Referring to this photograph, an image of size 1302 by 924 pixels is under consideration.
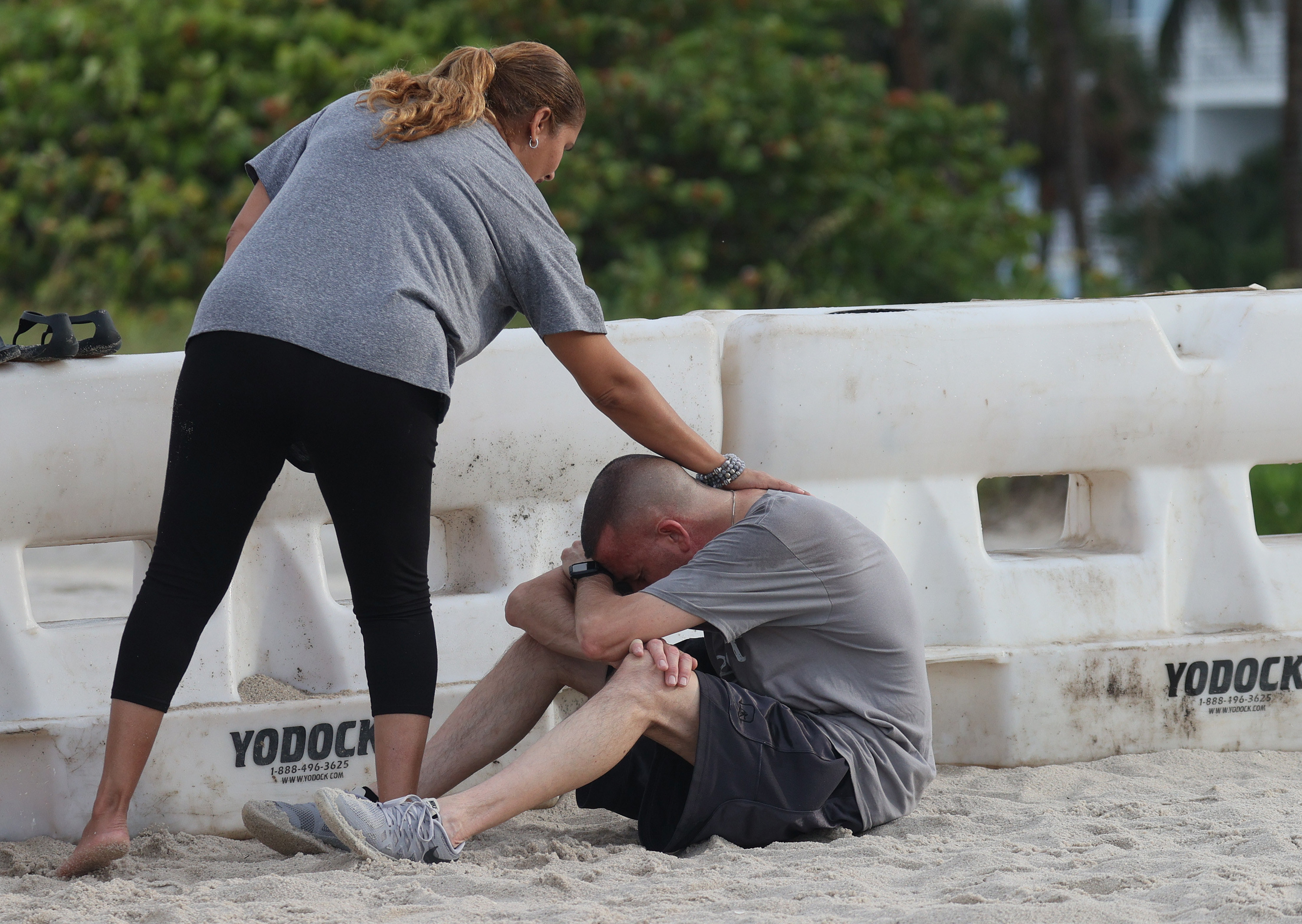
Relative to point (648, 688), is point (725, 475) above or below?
above

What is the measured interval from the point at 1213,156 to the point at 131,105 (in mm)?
28262

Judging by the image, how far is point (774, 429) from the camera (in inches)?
134

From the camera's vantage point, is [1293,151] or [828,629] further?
[1293,151]

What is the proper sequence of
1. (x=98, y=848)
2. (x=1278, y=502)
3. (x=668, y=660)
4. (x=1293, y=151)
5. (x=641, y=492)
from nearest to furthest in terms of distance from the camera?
(x=98, y=848) < (x=668, y=660) < (x=641, y=492) < (x=1278, y=502) < (x=1293, y=151)

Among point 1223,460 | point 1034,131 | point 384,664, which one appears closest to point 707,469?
point 384,664

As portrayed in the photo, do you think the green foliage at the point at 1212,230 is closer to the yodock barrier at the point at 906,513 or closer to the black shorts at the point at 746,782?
the yodock barrier at the point at 906,513

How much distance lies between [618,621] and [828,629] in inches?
17.4

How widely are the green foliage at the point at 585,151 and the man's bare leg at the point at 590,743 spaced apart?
5.14 meters

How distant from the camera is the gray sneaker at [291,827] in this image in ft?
9.07

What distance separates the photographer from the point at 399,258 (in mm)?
2574

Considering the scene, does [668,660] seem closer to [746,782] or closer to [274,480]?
[746,782]

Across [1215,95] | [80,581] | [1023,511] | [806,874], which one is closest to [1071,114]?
[1215,95]

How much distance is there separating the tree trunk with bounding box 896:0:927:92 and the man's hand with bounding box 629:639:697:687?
53.1 ft

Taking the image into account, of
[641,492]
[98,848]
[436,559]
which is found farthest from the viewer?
[436,559]
